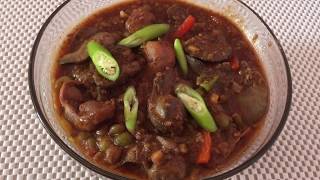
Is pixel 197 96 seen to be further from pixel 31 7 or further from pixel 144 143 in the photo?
pixel 31 7

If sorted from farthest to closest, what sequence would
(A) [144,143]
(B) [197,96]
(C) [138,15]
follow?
(C) [138,15] → (B) [197,96] → (A) [144,143]

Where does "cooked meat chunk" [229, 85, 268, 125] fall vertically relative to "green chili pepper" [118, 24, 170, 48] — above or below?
below

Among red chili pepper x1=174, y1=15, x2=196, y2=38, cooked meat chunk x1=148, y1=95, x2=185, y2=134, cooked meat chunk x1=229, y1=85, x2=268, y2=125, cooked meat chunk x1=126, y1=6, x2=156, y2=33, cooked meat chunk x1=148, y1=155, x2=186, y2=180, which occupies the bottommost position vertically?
cooked meat chunk x1=229, y1=85, x2=268, y2=125

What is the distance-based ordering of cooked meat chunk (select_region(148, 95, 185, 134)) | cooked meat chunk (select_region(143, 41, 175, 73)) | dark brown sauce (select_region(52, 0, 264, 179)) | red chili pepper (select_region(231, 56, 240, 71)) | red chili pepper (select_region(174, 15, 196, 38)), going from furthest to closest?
red chili pepper (select_region(174, 15, 196, 38)) → red chili pepper (select_region(231, 56, 240, 71)) → cooked meat chunk (select_region(143, 41, 175, 73)) → dark brown sauce (select_region(52, 0, 264, 179)) → cooked meat chunk (select_region(148, 95, 185, 134))

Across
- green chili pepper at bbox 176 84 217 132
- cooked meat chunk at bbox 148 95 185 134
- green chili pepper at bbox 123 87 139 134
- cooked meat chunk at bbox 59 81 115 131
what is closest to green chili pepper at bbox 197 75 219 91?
green chili pepper at bbox 176 84 217 132

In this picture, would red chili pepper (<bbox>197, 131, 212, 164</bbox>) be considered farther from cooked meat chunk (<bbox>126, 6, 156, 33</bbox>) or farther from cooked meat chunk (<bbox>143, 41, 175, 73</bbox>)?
cooked meat chunk (<bbox>126, 6, 156, 33</bbox>)

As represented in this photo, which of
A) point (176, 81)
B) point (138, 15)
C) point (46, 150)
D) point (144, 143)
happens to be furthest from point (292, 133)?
point (46, 150)

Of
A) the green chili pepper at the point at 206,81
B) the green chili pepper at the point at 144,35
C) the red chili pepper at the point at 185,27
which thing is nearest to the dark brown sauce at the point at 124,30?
the red chili pepper at the point at 185,27
